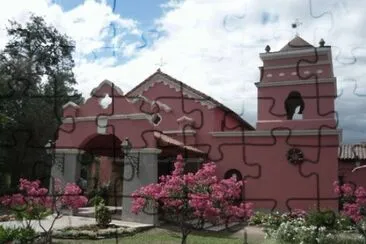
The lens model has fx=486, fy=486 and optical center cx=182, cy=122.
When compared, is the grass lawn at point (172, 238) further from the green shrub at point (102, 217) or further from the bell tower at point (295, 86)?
the bell tower at point (295, 86)

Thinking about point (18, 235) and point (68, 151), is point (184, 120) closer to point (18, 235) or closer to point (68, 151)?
point (68, 151)

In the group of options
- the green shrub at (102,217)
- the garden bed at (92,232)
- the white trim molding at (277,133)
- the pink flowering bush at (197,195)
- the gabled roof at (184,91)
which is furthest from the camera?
the gabled roof at (184,91)

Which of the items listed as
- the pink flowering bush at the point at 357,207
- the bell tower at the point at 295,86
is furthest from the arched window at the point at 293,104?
the pink flowering bush at the point at 357,207

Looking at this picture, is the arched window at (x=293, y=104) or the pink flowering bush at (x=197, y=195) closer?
the pink flowering bush at (x=197, y=195)

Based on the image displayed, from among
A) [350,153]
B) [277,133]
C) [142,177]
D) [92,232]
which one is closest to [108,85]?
[142,177]

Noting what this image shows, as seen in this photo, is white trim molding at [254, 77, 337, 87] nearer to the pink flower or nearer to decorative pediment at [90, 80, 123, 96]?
decorative pediment at [90, 80, 123, 96]

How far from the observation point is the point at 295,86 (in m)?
19.0

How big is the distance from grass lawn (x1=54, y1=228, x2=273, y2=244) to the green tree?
17.5 ft

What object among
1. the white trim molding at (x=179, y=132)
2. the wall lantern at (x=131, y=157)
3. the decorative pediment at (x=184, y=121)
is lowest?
the wall lantern at (x=131, y=157)

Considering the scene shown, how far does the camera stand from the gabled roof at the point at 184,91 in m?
20.3

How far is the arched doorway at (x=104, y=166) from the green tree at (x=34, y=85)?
177 cm
